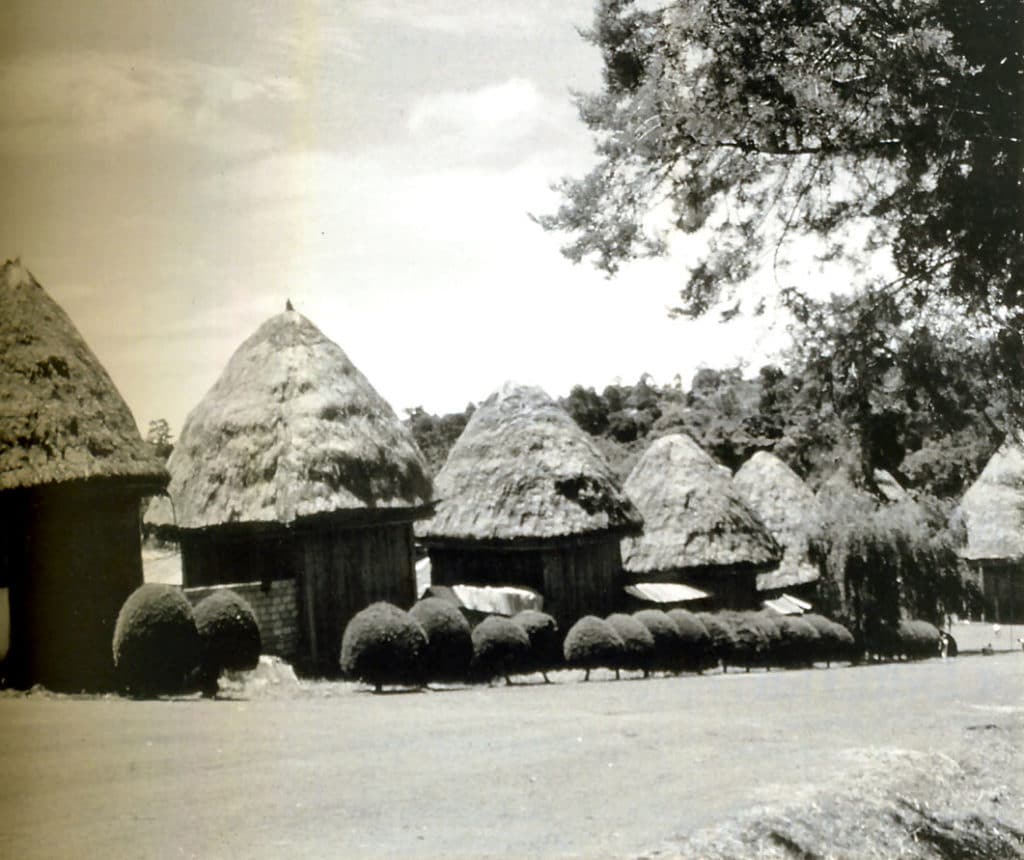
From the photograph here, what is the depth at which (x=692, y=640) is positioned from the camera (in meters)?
24.9

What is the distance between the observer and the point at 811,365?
555 inches

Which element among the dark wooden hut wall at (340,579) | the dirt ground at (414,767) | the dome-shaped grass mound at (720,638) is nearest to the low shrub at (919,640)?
the dome-shaped grass mound at (720,638)

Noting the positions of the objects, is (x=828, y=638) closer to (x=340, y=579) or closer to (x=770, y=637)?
(x=770, y=637)

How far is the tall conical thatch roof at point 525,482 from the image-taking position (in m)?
26.5

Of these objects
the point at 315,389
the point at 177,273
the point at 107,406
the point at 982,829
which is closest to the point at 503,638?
the point at 315,389

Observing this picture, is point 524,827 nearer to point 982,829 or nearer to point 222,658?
point 982,829

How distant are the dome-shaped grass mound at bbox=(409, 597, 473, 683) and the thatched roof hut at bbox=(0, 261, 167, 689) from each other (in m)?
4.93

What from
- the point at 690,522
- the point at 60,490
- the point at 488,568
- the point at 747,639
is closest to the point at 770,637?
the point at 747,639

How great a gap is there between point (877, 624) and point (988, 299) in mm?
25038

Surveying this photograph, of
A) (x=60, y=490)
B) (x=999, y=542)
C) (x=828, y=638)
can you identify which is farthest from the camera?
(x=999, y=542)

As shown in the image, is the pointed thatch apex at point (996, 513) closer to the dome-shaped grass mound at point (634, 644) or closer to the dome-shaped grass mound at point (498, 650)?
the dome-shaped grass mound at point (634, 644)

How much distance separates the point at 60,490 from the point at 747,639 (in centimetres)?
1693

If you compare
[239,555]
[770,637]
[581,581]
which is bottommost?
[770,637]

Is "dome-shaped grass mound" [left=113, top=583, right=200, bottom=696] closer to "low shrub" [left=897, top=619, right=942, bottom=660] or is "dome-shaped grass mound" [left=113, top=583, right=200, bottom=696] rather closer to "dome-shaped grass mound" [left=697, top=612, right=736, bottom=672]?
"dome-shaped grass mound" [left=697, top=612, right=736, bottom=672]
